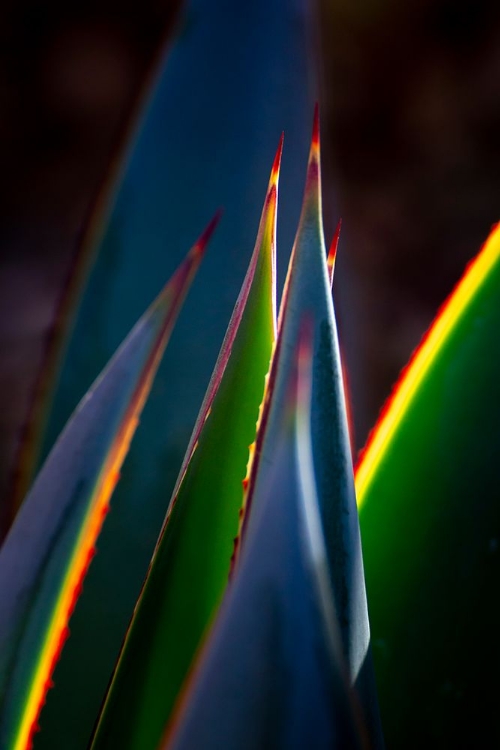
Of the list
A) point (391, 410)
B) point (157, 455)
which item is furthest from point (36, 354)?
point (391, 410)

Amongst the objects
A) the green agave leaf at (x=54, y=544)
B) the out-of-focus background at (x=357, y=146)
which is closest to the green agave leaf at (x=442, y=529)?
the green agave leaf at (x=54, y=544)

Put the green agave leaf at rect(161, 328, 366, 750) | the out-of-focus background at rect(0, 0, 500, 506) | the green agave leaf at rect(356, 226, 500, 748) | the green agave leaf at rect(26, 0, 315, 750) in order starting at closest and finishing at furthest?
the green agave leaf at rect(161, 328, 366, 750) → the green agave leaf at rect(356, 226, 500, 748) → the green agave leaf at rect(26, 0, 315, 750) → the out-of-focus background at rect(0, 0, 500, 506)

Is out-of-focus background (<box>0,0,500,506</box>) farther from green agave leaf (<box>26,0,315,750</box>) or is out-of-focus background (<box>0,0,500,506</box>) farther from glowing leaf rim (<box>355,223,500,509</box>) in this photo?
glowing leaf rim (<box>355,223,500,509</box>)

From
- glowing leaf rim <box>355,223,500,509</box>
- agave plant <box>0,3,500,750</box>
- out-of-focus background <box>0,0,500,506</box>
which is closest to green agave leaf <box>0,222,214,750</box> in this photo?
agave plant <box>0,3,500,750</box>

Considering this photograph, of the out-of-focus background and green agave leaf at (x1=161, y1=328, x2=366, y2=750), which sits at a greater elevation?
the out-of-focus background

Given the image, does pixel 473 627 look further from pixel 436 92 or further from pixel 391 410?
pixel 436 92

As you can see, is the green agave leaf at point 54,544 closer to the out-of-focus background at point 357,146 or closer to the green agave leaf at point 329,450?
the green agave leaf at point 329,450

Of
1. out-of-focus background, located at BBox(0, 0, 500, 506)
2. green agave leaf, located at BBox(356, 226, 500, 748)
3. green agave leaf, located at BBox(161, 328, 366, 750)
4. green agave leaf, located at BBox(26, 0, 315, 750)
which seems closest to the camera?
green agave leaf, located at BBox(161, 328, 366, 750)
